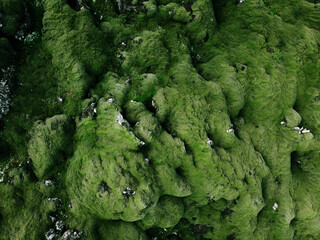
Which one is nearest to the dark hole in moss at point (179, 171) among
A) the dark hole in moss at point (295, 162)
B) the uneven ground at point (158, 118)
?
the uneven ground at point (158, 118)

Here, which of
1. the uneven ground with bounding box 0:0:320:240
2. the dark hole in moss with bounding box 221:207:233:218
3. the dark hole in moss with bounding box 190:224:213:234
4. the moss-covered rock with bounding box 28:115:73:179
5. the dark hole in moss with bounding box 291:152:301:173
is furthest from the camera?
the dark hole in moss with bounding box 291:152:301:173

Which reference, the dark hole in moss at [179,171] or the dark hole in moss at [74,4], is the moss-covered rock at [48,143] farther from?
the dark hole in moss at [74,4]

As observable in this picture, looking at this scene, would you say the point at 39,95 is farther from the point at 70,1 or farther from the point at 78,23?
the point at 70,1

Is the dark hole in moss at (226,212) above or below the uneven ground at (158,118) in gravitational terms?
below

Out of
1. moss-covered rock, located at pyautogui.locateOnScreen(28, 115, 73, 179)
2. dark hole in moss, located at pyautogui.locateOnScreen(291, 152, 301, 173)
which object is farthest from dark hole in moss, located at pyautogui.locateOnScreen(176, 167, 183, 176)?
dark hole in moss, located at pyautogui.locateOnScreen(291, 152, 301, 173)

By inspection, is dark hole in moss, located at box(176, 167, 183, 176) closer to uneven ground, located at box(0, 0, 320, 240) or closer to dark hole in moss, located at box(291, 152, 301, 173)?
uneven ground, located at box(0, 0, 320, 240)

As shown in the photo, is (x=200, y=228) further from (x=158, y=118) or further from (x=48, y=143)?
(x=48, y=143)

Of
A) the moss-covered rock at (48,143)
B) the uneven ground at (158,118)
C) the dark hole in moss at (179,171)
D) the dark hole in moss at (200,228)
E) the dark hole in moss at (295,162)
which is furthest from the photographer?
the dark hole in moss at (295,162)

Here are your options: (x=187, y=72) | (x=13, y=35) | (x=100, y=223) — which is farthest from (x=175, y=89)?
(x=13, y=35)
